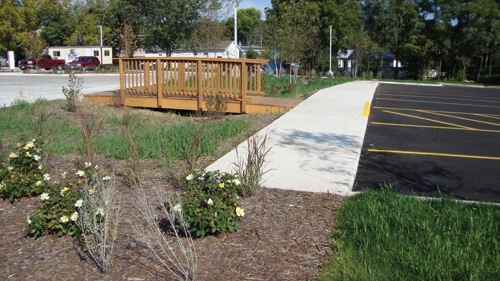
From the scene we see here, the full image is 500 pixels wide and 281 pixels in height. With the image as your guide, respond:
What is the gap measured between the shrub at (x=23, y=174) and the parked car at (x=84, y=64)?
3980 cm

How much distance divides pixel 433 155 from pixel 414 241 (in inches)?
170

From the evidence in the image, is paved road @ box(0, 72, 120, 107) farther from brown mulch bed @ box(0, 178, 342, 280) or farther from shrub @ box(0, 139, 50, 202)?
brown mulch bed @ box(0, 178, 342, 280)

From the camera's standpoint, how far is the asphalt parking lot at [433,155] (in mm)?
6062

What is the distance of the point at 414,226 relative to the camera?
4199 mm

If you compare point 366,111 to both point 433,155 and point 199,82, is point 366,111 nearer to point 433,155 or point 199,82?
point 199,82

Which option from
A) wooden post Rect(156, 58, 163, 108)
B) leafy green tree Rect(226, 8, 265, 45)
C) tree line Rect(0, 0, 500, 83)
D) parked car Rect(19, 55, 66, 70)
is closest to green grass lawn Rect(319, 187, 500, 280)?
wooden post Rect(156, 58, 163, 108)

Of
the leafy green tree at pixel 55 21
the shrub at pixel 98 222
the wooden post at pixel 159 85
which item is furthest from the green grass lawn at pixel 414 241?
the leafy green tree at pixel 55 21

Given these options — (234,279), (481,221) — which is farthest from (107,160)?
(481,221)

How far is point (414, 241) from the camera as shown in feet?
13.0

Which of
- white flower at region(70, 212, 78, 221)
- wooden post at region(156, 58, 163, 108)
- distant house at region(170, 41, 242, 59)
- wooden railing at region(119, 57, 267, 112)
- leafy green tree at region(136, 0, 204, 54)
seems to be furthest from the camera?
leafy green tree at region(136, 0, 204, 54)

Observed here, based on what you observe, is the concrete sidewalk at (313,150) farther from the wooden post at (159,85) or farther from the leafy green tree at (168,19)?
the leafy green tree at (168,19)

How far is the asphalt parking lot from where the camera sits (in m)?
6.06

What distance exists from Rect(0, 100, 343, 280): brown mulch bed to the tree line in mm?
22823

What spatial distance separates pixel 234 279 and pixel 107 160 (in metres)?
4.19
